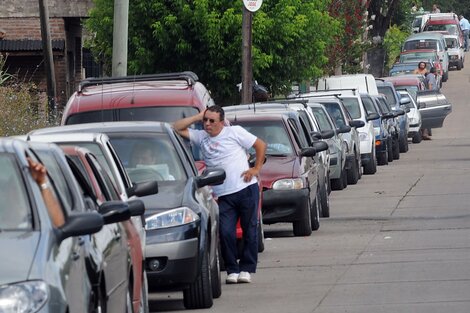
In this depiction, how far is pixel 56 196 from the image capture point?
7742mm

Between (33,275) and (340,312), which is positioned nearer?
(33,275)

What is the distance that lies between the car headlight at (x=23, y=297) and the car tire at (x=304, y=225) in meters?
11.5

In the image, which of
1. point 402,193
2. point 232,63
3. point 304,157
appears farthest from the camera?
point 232,63

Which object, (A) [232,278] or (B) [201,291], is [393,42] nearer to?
(A) [232,278]

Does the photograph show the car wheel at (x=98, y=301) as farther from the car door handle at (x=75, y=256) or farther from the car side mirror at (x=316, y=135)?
the car side mirror at (x=316, y=135)

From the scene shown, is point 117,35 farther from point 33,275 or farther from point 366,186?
point 33,275

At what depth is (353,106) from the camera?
31375 millimetres

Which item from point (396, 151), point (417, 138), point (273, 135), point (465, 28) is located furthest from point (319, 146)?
point (465, 28)

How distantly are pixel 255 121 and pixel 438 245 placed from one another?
12.7 ft

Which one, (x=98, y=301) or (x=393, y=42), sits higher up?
(x=98, y=301)

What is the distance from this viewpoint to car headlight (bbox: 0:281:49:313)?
647 cm

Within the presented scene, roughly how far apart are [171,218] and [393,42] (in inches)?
2228

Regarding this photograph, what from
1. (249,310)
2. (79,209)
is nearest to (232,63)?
(249,310)

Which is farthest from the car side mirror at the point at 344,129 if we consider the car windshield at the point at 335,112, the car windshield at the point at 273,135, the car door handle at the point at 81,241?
the car door handle at the point at 81,241
